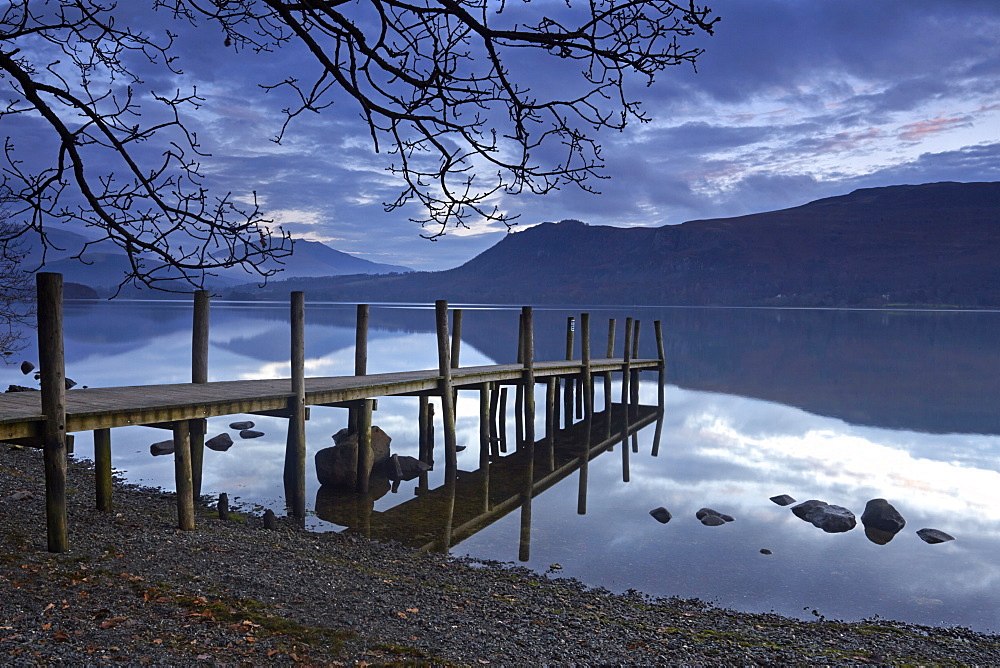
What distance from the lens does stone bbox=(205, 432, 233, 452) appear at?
62.4ft

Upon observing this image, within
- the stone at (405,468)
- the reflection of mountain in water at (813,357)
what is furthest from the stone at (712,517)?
the reflection of mountain in water at (813,357)

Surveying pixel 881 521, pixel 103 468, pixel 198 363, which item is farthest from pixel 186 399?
pixel 881 521

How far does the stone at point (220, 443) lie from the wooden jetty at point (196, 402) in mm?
4231

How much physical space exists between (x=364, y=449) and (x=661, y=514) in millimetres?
6496

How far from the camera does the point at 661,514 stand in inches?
582

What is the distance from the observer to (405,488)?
1569 cm

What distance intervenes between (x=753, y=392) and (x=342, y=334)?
4911 cm

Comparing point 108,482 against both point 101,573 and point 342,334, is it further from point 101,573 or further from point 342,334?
point 342,334

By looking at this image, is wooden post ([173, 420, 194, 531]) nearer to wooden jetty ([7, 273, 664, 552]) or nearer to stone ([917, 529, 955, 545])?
wooden jetty ([7, 273, 664, 552])

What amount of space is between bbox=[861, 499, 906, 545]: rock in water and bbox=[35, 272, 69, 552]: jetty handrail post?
44.0ft

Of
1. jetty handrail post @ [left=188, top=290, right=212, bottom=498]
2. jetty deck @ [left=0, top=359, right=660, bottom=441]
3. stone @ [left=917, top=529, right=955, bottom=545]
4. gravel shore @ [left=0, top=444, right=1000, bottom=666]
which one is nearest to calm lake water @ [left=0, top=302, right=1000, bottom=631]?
stone @ [left=917, top=529, right=955, bottom=545]

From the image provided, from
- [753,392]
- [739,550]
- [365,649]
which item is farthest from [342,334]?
[365,649]

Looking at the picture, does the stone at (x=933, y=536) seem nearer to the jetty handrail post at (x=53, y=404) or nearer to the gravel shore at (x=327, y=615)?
the gravel shore at (x=327, y=615)

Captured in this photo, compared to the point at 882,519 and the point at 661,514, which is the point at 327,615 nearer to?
the point at 661,514
